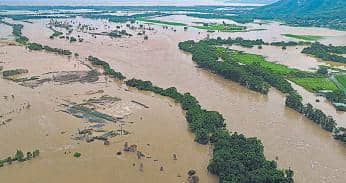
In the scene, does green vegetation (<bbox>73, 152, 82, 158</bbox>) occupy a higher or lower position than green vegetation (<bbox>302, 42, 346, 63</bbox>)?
lower

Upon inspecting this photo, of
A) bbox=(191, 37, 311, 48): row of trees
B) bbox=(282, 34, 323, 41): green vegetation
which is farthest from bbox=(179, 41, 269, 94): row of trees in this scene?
bbox=(282, 34, 323, 41): green vegetation

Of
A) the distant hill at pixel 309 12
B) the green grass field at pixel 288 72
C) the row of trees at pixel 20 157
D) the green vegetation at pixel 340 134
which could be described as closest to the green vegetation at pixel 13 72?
the row of trees at pixel 20 157

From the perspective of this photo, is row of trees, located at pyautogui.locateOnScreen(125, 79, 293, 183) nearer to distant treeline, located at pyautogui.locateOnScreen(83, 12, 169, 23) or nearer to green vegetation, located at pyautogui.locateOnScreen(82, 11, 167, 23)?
green vegetation, located at pyautogui.locateOnScreen(82, 11, 167, 23)

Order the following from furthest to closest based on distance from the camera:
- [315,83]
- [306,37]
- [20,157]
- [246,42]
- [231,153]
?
[306,37] < [246,42] < [315,83] < [20,157] < [231,153]

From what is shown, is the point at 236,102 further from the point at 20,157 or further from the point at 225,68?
the point at 20,157

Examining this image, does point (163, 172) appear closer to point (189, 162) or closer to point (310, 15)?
point (189, 162)

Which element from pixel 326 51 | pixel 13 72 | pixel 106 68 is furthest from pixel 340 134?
pixel 326 51
